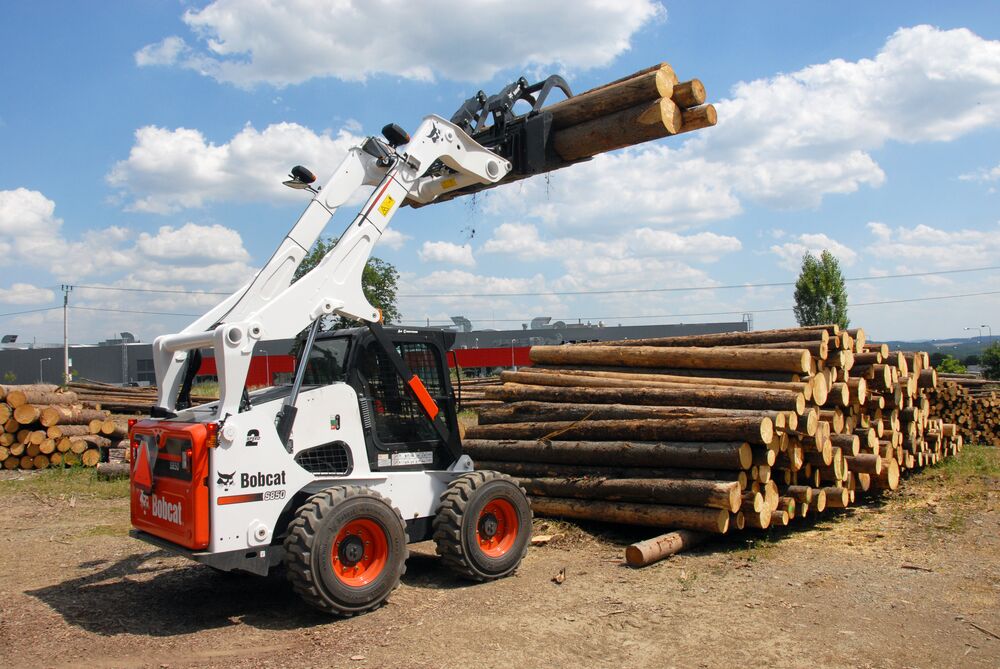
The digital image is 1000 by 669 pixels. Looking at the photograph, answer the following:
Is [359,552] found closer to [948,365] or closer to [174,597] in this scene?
[174,597]

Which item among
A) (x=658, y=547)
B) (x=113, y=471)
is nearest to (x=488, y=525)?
(x=658, y=547)

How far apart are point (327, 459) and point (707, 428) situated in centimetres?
425

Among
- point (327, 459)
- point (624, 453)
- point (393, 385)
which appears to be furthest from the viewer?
point (624, 453)

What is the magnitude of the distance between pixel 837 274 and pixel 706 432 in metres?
29.2

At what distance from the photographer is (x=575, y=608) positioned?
6.62m

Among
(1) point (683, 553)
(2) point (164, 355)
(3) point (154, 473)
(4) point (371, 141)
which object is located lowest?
(1) point (683, 553)

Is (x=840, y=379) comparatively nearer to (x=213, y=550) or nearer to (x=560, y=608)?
(x=560, y=608)

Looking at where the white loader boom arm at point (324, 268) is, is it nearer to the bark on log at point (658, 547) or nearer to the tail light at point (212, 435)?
the tail light at point (212, 435)

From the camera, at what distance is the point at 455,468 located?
7695 mm

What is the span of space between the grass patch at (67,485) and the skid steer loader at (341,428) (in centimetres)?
685

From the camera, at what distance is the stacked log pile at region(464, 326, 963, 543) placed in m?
8.76

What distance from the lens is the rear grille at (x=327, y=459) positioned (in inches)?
263

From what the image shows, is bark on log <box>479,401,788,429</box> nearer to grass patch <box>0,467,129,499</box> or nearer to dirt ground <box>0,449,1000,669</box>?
dirt ground <box>0,449,1000,669</box>

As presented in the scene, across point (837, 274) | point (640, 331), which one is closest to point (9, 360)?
point (640, 331)
